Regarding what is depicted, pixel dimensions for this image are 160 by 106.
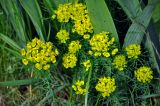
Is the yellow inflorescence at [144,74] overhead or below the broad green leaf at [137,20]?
below

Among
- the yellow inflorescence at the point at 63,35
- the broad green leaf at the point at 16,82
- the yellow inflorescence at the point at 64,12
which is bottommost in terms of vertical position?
the broad green leaf at the point at 16,82

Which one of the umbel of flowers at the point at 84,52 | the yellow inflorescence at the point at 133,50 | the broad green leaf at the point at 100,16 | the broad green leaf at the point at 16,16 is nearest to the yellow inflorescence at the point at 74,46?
the umbel of flowers at the point at 84,52

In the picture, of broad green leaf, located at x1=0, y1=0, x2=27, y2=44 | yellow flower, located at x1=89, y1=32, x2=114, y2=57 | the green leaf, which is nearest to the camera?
yellow flower, located at x1=89, y1=32, x2=114, y2=57

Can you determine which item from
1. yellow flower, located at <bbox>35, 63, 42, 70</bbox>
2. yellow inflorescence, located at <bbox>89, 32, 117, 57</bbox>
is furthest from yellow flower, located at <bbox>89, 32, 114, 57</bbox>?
yellow flower, located at <bbox>35, 63, 42, 70</bbox>

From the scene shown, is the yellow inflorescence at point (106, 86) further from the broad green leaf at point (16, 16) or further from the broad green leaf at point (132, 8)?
the broad green leaf at point (16, 16)

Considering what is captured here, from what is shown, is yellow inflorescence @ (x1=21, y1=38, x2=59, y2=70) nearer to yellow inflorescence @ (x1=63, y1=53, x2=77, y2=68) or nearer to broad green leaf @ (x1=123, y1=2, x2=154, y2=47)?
yellow inflorescence @ (x1=63, y1=53, x2=77, y2=68)

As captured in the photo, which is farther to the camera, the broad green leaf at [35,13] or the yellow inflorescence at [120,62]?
the broad green leaf at [35,13]

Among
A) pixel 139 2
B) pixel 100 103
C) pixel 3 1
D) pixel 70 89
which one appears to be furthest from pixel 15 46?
pixel 139 2

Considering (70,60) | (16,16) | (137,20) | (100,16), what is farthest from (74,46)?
(16,16)
